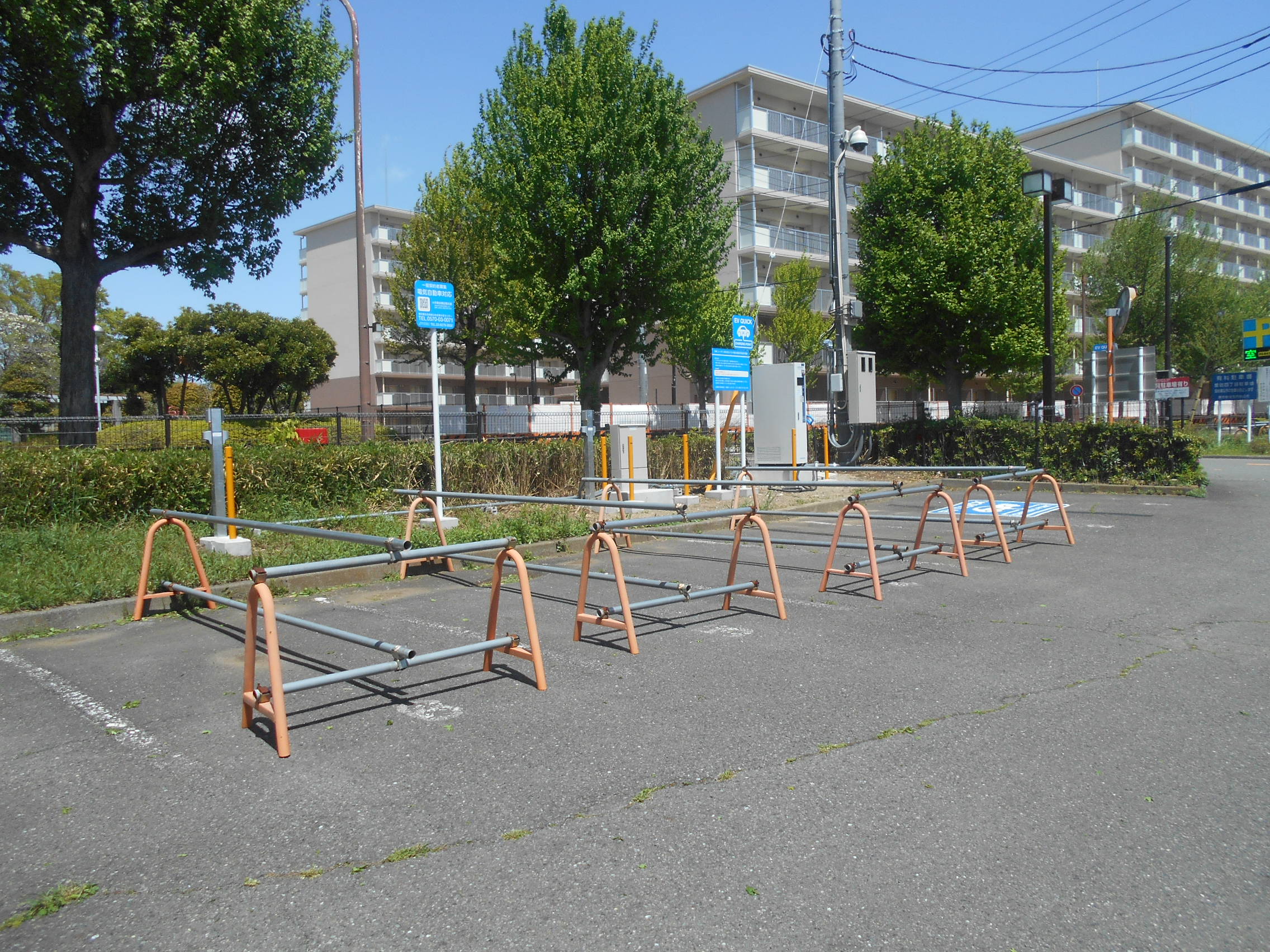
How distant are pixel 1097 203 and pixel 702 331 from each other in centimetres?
3715

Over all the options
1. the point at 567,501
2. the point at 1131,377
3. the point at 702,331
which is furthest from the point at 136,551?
the point at 702,331

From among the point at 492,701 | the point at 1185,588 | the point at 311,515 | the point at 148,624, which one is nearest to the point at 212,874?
the point at 492,701

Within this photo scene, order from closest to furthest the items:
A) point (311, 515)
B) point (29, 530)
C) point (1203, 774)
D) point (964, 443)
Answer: point (1203, 774) → point (29, 530) → point (311, 515) → point (964, 443)

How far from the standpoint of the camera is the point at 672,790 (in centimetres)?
368

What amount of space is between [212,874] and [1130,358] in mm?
19434

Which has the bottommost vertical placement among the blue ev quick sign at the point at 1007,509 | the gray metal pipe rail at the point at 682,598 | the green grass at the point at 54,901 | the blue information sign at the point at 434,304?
the green grass at the point at 54,901

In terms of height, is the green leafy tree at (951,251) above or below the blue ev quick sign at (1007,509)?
above

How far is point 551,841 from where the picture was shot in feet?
10.6

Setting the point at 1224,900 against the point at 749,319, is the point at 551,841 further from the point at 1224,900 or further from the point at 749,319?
the point at 749,319

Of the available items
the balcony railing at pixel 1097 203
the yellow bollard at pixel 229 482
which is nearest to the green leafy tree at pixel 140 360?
the yellow bollard at pixel 229 482

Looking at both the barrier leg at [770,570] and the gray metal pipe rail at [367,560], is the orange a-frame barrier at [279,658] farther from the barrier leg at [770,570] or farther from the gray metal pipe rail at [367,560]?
the barrier leg at [770,570]

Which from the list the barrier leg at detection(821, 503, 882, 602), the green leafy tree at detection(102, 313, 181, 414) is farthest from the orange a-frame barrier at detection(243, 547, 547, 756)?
the green leafy tree at detection(102, 313, 181, 414)

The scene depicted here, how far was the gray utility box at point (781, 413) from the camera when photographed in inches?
677

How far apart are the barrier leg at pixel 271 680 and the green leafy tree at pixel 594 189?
61.2 ft
